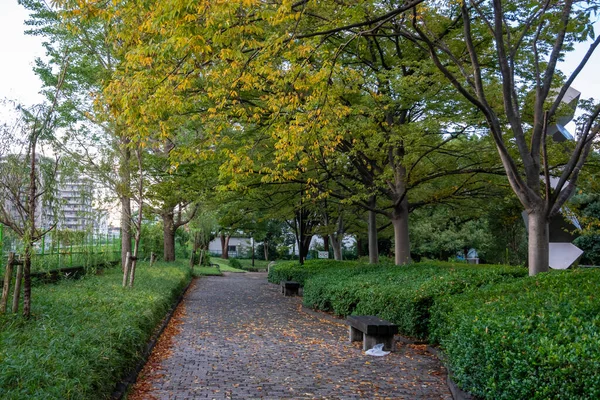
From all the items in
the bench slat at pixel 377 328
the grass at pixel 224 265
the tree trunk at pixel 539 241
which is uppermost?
the tree trunk at pixel 539 241

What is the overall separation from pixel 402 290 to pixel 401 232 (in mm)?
6524

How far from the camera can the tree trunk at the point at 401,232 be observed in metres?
15.5

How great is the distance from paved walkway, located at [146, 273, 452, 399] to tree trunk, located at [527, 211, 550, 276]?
253cm

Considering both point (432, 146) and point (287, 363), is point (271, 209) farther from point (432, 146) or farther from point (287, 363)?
point (287, 363)

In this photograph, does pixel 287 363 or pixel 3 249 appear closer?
pixel 287 363

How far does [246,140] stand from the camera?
13.1m

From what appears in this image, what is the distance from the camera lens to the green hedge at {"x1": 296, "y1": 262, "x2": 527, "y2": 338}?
8414mm

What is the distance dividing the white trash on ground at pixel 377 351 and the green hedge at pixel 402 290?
2.49ft

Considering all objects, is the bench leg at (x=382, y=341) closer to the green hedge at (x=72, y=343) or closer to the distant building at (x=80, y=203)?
the green hedge at (x=72, y=343)

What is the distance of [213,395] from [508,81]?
6.96 meters

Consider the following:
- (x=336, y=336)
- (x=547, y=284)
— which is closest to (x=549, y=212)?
(x=547, y=284)

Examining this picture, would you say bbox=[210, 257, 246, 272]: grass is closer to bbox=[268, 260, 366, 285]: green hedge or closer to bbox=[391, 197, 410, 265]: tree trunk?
bbox=[268, 260, 366, 285]: green hedge

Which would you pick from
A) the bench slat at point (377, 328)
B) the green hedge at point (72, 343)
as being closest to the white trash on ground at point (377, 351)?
the bench slat at point (377, 328)

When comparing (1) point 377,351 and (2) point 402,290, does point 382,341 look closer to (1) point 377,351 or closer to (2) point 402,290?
(1) point 377,351
